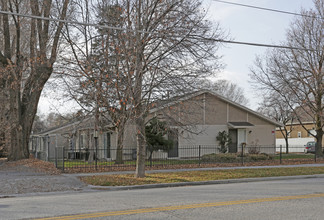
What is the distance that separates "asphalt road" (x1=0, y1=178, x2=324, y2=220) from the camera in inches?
312

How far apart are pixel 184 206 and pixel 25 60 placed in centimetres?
1750

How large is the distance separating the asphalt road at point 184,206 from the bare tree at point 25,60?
12.3 m

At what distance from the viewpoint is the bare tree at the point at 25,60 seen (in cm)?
2198

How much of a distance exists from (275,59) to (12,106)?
21453 mm

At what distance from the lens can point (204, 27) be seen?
1595cm

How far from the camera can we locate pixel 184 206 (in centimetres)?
899

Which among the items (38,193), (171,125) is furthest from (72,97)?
(38,193)

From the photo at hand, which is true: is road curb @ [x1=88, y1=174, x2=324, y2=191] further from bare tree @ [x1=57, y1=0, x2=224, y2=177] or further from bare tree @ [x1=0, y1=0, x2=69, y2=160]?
bare tree @ [x1=0, y1=0, x2=69, y2=160]

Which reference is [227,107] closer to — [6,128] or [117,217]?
[6,128]

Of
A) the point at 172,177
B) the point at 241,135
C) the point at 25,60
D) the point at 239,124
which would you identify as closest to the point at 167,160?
the point at 172,177

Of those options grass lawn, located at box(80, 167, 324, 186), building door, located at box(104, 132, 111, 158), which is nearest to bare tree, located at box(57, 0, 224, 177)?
grass lawn, located at box(80, 167, 324, 186)

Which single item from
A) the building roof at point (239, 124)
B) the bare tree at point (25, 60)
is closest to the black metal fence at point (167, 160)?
the building roof at point (239, 124)

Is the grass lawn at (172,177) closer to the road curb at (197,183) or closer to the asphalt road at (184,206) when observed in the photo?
the road curb at (197,183)

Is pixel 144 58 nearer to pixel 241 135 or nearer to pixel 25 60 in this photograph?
pixel 25 60
